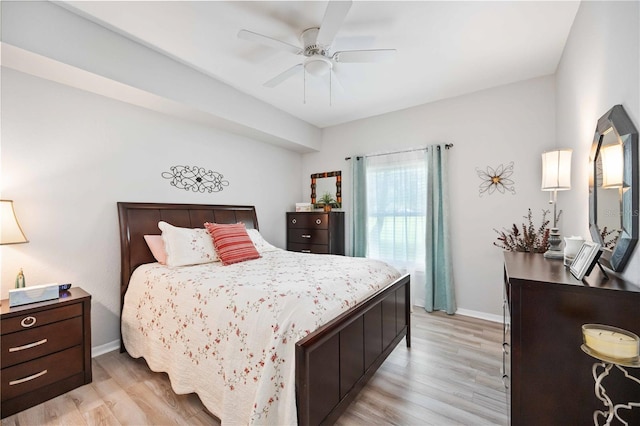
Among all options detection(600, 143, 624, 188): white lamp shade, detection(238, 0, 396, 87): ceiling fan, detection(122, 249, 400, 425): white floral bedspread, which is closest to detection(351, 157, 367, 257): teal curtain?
detection(122, 249, 400, 425): white floral bedspread

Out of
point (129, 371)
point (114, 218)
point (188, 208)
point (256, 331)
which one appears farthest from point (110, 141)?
point (256, 331)

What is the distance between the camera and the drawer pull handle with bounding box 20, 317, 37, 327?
1807 mm

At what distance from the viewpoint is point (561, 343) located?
114 cm

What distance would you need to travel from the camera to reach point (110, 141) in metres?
2.63

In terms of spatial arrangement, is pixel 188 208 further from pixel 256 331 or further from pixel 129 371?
pixel 256 331

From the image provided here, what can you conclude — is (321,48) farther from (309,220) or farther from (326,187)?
(326,187)

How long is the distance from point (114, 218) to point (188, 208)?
70 centimetres

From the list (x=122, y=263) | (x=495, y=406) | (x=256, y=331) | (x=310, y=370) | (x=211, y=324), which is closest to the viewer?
(x=310, y=370)

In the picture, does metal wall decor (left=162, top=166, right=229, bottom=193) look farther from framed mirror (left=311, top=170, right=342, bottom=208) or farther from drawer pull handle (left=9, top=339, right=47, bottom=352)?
drawer pull handle (left=9, top=339, right=47, bottom=352)

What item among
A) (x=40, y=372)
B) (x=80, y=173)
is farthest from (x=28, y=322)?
(x=80, y=173)

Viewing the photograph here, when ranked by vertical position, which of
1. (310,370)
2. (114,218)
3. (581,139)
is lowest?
(310,370)

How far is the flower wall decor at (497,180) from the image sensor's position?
3.17 m

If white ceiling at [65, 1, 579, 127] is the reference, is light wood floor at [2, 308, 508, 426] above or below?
below

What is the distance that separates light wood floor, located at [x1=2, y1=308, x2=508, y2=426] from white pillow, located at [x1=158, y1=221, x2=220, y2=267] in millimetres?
925
